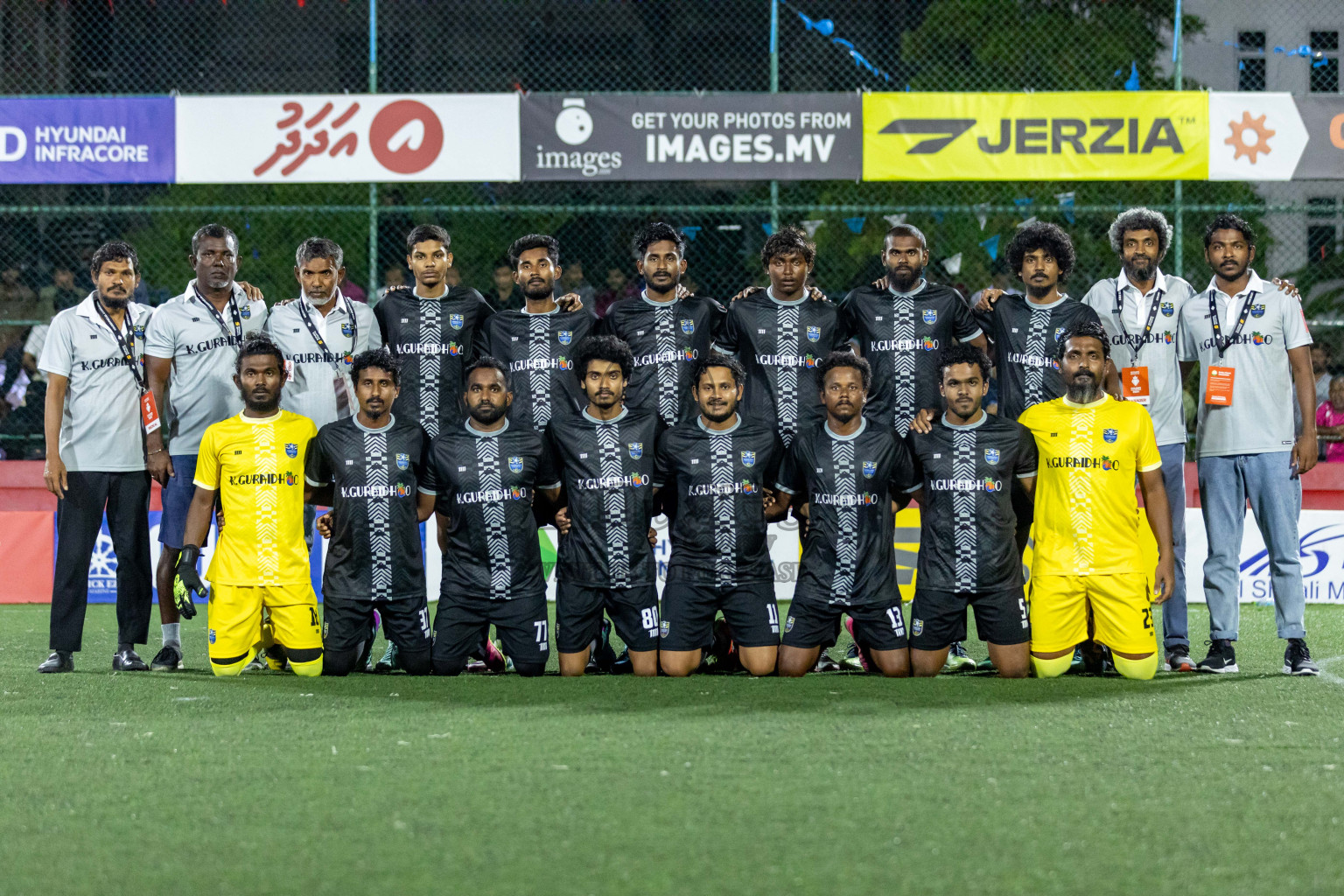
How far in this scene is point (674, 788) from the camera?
13.4ft

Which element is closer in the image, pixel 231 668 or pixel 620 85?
pixel 231 668

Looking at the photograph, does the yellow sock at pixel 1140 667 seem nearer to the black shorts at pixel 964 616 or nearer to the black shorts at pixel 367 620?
the black shorts at pixel 964 616

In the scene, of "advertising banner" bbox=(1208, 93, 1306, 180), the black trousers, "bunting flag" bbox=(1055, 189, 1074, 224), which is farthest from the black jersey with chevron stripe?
"advertising banner" bbox=(1208, 93, 1306, 180)

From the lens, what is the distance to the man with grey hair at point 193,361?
6.88 metres

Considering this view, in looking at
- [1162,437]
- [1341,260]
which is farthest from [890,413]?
[1341,260]

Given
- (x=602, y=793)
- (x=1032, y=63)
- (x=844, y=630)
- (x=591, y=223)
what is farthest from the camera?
(x=1032, y=63)

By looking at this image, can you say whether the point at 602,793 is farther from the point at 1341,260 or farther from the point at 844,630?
the point at 1341,260

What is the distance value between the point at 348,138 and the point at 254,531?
592 centimetres

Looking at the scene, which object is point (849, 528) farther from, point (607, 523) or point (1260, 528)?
Answer: point (1260, 528)

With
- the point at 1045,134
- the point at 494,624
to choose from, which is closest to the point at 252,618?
the point at 494,624

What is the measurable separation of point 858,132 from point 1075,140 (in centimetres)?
171

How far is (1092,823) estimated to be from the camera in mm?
3717


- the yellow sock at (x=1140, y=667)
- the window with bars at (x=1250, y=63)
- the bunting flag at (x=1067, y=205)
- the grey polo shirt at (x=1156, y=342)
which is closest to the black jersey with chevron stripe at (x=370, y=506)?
the yellow sock at (x=1140, y=667)

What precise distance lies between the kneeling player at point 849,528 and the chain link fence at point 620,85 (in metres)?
5.40
